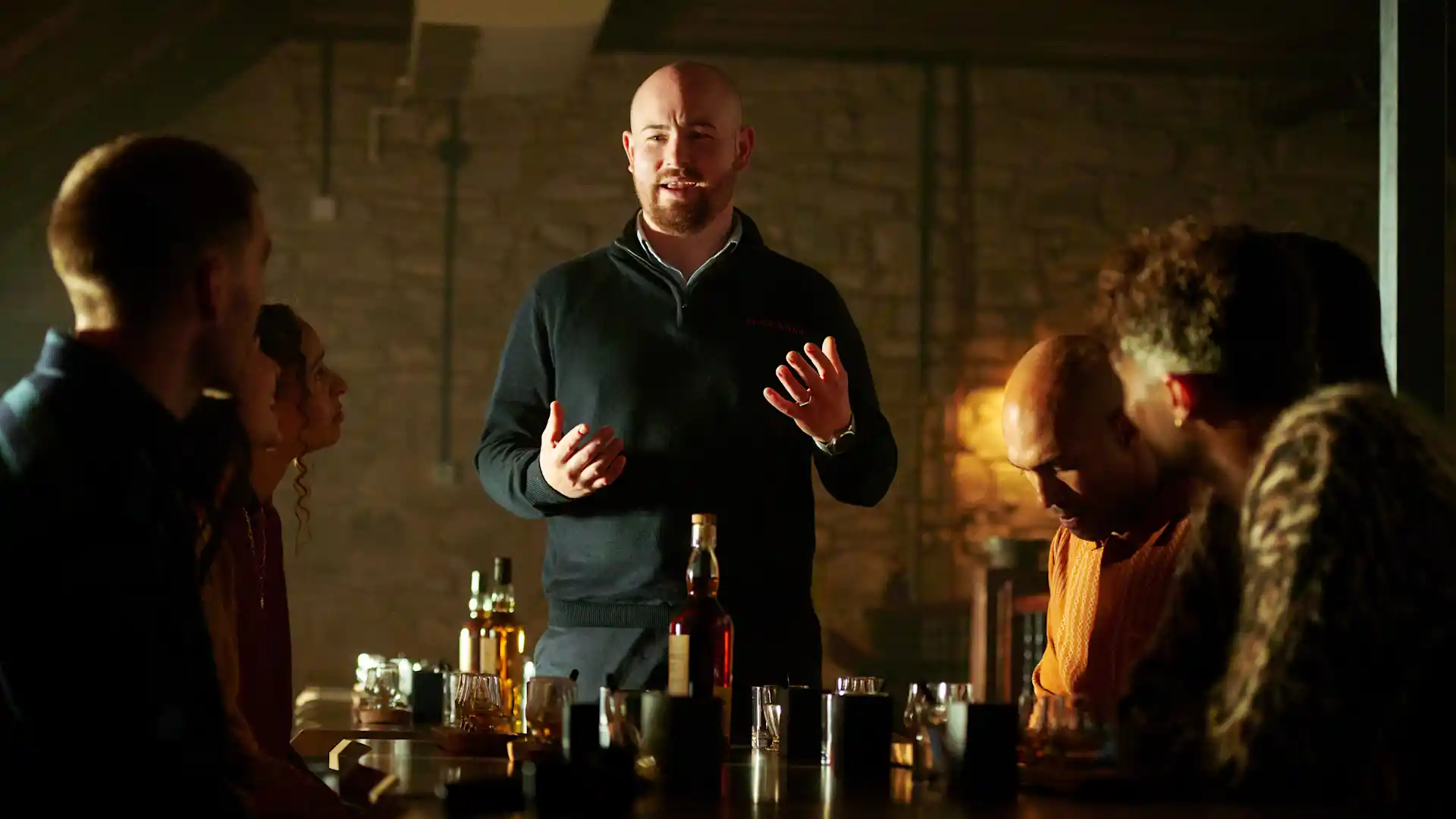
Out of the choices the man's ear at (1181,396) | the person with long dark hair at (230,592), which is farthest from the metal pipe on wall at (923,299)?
the man's ear at (1181,396)

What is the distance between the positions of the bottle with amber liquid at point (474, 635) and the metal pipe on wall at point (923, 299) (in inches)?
193

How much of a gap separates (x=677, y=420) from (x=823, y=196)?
541 cm

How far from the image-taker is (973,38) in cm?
821

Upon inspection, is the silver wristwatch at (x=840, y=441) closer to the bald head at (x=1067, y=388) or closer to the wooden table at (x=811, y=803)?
the bald head at (x=1067, y=388)

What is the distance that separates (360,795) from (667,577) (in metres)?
1.22

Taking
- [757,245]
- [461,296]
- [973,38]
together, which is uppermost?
[973,38]

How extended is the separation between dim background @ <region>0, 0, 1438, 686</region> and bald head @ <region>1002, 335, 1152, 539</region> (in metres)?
5.58

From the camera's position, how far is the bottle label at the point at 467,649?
338 cm

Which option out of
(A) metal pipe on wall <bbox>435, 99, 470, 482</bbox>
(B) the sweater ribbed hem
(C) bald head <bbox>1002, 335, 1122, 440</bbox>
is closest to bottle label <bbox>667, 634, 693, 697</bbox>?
(C) bald head <bbox>1002, 335, 1122, 440</bbox>

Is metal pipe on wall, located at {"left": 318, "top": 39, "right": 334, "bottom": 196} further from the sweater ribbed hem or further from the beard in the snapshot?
the sweater ribbed hem

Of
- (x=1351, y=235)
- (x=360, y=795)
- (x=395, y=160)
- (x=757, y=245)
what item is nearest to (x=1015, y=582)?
(x=1351, y=235)

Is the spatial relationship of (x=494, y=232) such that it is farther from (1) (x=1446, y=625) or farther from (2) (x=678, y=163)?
(1) (x=1446, y=625)

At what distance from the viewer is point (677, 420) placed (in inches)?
118

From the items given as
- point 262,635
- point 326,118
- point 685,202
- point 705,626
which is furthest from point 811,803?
point 326,118
